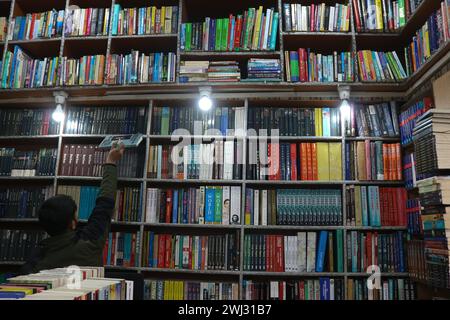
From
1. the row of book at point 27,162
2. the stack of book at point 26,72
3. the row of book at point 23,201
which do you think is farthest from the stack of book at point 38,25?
the row of book at point 23,201

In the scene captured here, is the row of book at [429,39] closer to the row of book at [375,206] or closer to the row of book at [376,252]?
the row of book at [375,206]

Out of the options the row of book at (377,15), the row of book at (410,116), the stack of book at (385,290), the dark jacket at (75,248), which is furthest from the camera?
the row of book at (377,15)

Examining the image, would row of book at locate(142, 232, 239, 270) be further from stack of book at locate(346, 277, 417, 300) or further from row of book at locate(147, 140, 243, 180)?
stack of book at locate(346, 277, 417, 300)

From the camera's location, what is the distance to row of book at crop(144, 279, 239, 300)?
2.58 meters

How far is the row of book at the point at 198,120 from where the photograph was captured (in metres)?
2.82

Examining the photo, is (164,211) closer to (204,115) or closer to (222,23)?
(204,115)

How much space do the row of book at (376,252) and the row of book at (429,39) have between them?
119 centimetres

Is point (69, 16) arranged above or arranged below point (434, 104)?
above

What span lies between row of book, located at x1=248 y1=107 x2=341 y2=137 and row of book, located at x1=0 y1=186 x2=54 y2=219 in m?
1.68

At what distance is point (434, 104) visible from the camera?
7.52 feet

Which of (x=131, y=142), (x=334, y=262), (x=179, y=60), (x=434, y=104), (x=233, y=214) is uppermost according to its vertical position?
(x=179, y=60)

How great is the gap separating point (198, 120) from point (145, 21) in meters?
0.89

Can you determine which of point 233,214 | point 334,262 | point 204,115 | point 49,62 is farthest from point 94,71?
point 334,262

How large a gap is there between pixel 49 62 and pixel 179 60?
42.5 inches
